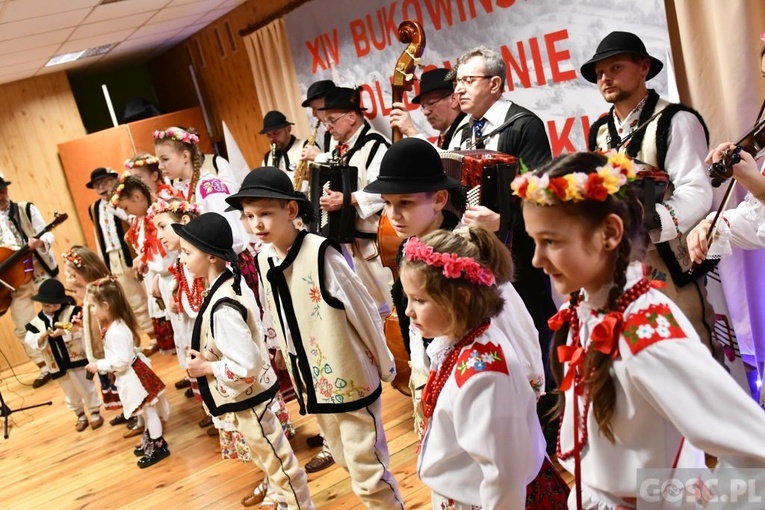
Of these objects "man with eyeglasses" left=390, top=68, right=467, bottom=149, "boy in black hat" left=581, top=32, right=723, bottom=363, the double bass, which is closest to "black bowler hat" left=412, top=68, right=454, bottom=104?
"man with eyeglasses" left=390, top=68, right=467, bottom=149

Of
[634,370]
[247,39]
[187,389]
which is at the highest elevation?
[247,39]

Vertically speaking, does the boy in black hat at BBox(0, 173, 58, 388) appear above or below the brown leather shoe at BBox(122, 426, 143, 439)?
above

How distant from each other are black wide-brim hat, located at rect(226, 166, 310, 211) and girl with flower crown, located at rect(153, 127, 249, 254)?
5.07ft

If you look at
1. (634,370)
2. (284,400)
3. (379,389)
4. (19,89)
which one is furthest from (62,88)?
(634,370)

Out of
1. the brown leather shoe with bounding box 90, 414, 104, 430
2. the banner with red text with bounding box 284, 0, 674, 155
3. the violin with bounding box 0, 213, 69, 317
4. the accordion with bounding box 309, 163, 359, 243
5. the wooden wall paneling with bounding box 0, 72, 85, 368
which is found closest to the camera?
the banner with red text with bounding box 284, 0, 674, 155

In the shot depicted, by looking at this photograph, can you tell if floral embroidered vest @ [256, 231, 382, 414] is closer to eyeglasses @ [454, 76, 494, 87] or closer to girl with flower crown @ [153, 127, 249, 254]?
eyeglasses @ [454, 76, 494, 87]

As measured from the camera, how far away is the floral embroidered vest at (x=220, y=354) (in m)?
2.66

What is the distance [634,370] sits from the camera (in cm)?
115

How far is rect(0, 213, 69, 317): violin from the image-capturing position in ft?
18.3

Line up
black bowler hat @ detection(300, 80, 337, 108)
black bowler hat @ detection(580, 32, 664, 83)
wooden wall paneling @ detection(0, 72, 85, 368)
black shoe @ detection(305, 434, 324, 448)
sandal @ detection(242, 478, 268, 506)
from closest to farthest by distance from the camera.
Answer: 1. black bowler hat @ detection(580, 32, 664, 83)
2. sandal @ detection(242, 478, 268, 506)
3. black shoe @ detection(305, 434, 324, 448)
4. black bowler hat @ detection(300, 80, 337, 108)
5. wooden wall paneling @ detection(0, 72, 85, 368)

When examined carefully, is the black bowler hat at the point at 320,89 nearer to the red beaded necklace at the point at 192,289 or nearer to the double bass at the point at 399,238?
the double bass at the point at 399,238

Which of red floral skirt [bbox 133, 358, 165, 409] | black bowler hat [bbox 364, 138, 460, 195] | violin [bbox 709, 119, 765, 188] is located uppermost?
black bowler hat [bbox 364, 138, 460, 195]

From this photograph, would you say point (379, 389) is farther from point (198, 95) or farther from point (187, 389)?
point (198, 95)

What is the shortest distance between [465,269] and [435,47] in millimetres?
3155
